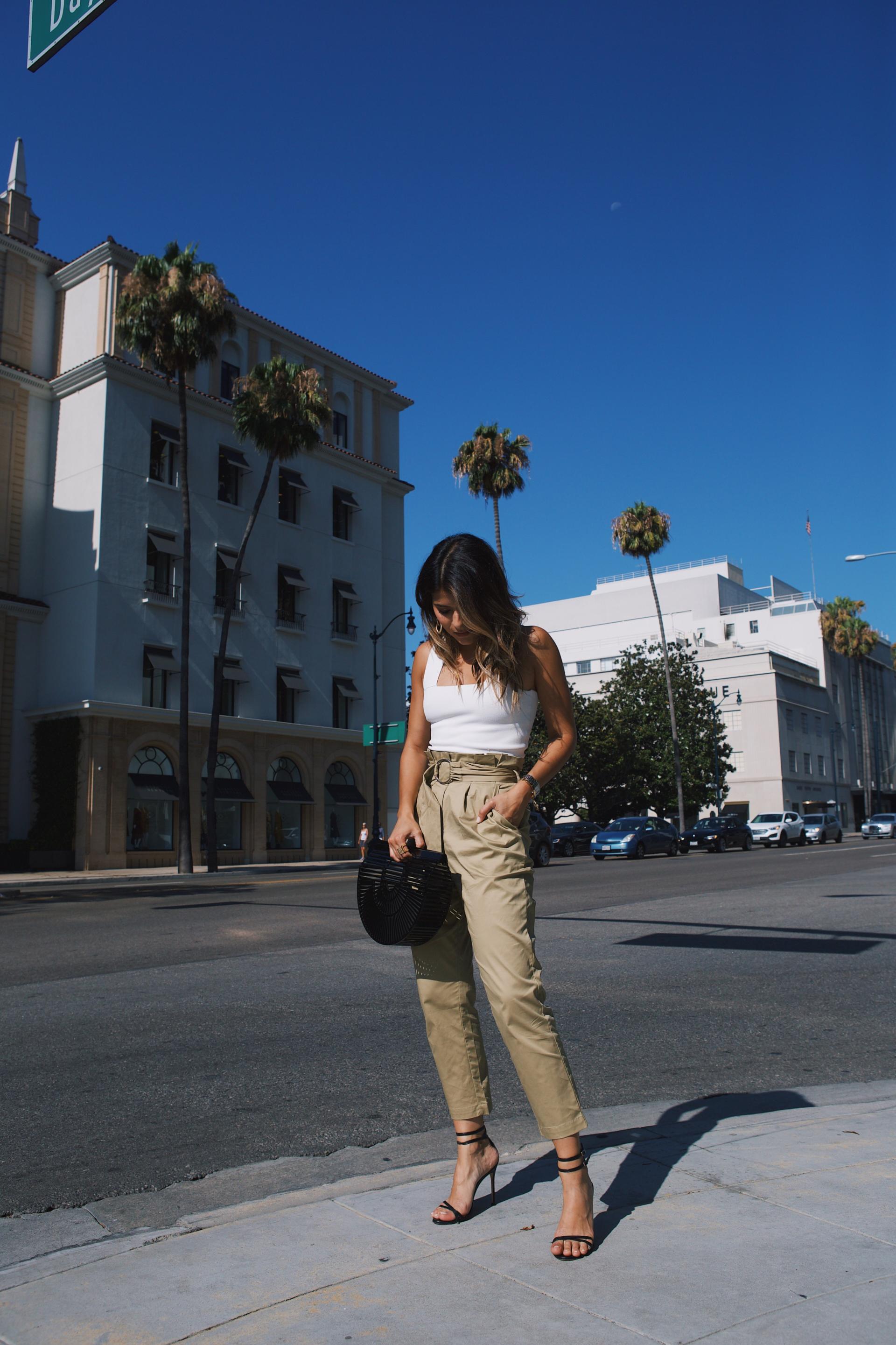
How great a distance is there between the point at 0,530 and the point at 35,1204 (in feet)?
107

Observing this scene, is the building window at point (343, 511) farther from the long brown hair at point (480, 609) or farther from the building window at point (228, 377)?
the long brown hair at point (480, 609)

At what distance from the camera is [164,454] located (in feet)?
112

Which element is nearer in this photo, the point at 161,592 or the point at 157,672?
the point at 157,672

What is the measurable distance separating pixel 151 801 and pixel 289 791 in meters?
5.66

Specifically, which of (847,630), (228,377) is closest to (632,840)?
(228,377)

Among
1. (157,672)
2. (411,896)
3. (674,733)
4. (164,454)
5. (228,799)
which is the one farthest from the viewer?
(674,733)

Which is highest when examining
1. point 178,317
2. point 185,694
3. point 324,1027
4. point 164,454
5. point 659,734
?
point 178,317

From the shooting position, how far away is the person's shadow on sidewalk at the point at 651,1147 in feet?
9.23

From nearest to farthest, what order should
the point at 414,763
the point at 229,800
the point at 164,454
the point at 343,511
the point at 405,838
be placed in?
the point at 405,838 < the point at 414,763 < the point at 164,454 < the point at 229,800 < the point at 343,511

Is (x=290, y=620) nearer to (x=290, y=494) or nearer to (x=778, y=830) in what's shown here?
(x=290, y=494)

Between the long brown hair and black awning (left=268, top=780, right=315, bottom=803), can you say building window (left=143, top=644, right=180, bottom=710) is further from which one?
the long brown hair

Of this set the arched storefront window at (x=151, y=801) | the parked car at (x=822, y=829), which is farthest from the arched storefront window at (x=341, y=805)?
the parked car at (x=822, y=829)

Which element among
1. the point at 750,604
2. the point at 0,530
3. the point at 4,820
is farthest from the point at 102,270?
the point at 750,604

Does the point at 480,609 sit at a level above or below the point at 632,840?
above
